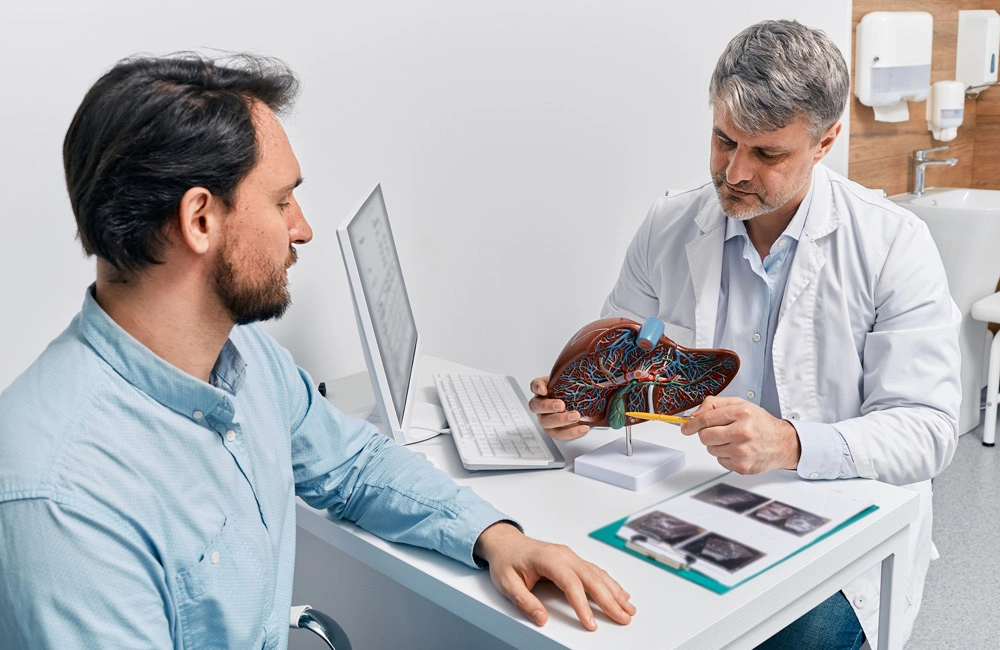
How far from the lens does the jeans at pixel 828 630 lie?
4.73 ft

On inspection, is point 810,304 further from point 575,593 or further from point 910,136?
point 910,136

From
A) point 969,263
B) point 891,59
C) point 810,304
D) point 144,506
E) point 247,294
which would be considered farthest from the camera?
point 891,59

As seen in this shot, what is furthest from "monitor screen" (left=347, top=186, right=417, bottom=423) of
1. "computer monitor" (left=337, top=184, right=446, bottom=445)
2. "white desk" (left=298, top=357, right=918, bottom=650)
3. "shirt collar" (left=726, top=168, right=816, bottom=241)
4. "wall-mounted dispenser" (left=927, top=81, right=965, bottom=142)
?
"wall-mounted dispenser" (left=927, top=81, right=965, bottom=142)

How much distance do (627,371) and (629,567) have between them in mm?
357

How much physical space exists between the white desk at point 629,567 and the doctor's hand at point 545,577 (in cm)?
2

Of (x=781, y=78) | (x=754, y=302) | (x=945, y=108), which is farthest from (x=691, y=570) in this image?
(x=945, y=108)

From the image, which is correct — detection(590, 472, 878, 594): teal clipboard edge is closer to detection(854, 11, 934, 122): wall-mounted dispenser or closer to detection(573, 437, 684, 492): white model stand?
detection(573, 437, 684, 492): white model stand

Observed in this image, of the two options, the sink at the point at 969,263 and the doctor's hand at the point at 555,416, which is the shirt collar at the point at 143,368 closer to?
the doctor's hand at the point at 555,416

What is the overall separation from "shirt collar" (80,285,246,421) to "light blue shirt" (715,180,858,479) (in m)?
1.05

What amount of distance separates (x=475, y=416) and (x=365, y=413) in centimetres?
22

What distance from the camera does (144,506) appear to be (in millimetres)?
857

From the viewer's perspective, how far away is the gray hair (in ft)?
4.92

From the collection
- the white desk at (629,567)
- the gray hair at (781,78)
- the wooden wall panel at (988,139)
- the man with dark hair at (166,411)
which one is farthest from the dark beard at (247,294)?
the wooden wall panel at (988,139)

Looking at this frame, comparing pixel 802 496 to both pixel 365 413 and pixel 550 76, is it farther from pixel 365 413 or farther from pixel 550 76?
pixel 550 76
